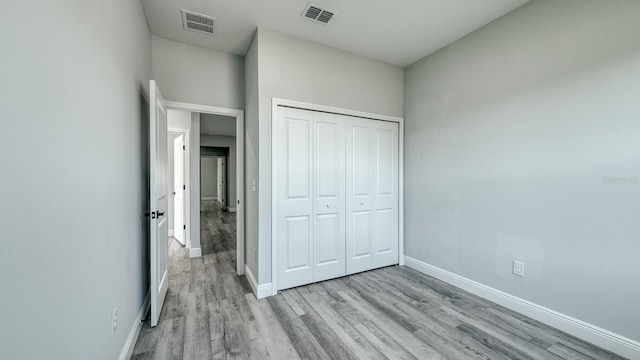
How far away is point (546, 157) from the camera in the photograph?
2182 mm

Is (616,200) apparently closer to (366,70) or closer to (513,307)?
(513,307)

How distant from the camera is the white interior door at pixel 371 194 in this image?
3.22 m

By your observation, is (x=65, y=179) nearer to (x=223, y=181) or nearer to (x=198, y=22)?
(x=198, y=22)

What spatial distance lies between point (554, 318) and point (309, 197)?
245cm

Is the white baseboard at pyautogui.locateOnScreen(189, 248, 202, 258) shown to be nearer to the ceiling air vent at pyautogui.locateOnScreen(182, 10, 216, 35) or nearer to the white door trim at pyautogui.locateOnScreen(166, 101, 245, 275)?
the white door trim at pyautogui.locateOnScreen(166, 101, 245, 275)

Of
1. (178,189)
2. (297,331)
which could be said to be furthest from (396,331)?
(178,189)

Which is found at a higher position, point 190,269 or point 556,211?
point 556,211

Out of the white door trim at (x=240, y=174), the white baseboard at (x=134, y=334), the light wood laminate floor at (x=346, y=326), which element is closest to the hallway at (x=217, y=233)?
the white door trim at (x=240, y=174)

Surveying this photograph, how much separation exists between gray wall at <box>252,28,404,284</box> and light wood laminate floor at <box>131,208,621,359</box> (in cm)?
51

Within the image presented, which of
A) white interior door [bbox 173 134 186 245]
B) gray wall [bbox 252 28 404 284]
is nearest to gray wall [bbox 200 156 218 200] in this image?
white interior door [bbox 173 134 186 245]

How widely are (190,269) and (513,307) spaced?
373 cm

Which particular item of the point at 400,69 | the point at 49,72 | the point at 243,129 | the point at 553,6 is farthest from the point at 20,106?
the point at 400,69

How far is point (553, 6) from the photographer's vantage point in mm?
2133

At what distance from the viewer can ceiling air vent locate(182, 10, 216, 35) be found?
242 cm
